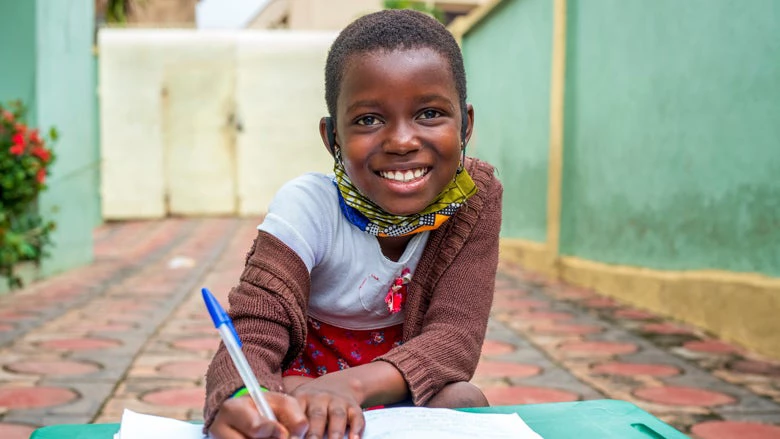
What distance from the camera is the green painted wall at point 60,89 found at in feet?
16.8

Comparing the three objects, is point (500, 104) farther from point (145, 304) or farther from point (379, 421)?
point (379, 421)

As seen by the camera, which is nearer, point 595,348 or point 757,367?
point 757,367

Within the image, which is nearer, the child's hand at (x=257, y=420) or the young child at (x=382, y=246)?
the child's hand at (x=257, y=420)

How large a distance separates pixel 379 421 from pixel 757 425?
→ 157 centimetres

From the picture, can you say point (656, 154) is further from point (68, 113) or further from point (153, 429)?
point (68, 113)

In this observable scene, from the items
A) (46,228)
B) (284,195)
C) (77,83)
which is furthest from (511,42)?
(284,195)

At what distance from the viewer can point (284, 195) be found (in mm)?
1450

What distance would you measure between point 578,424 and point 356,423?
0.29 meters

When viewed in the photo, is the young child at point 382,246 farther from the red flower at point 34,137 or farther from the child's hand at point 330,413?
the red flower at point 34,137

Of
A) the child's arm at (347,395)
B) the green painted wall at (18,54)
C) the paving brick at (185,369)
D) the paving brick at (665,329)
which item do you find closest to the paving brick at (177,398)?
the paving brick at (185,369)

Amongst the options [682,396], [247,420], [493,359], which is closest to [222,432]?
[247,420]

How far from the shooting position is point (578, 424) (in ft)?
3.53

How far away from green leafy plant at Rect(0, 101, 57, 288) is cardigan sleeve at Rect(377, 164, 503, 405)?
3.49 m

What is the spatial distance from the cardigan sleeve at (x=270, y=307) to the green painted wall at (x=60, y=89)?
14.1 feet
